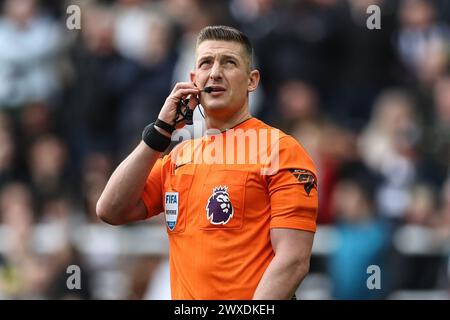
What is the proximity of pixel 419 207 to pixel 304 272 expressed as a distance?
5057 millimetres

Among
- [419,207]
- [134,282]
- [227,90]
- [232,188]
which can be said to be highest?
[227,90]

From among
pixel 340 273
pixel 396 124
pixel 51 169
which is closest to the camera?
pixel 340 273

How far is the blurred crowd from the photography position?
969 centimetres

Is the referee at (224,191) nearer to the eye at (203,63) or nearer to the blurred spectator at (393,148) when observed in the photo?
the eye at (203,63)

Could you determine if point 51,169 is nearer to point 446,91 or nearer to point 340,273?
point 340,273

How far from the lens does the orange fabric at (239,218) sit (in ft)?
16.7

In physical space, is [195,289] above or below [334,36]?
below

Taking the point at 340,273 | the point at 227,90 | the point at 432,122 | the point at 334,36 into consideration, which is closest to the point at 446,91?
the point at 432,122

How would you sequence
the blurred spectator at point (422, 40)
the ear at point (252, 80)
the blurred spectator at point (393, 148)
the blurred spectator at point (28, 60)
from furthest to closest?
the blurred spectator at point (28, 60) < the blurred spectator at point (422, 40) < the blurred spectator at point (393, 148) < the ear at point (252, 80)

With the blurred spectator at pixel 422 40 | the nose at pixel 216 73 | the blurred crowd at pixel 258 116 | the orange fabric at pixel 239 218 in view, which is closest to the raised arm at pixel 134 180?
the nose at pixel 216 73

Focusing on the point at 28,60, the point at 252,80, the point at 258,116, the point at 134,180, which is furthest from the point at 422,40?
the point at 134,180

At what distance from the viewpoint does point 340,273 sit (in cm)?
955

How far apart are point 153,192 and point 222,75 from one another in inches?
28.3

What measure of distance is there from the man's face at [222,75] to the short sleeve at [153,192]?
1.51 ft
